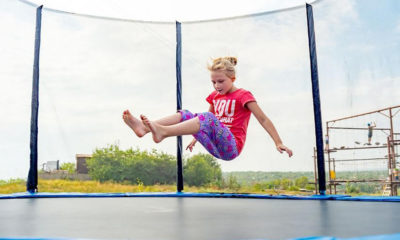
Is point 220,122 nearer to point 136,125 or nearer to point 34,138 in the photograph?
point 136,125

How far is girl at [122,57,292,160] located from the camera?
176 cm

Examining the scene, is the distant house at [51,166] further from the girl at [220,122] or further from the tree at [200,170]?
the girl at [220,122]

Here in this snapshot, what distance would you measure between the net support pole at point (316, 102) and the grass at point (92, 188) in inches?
6.7

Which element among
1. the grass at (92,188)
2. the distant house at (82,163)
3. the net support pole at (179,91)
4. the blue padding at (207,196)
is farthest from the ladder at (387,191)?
the distant house at (82,163)

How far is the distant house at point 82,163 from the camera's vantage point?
3.05 m

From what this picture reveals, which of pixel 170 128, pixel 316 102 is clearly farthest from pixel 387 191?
pixel 170 128

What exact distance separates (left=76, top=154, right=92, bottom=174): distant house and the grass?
0.09m

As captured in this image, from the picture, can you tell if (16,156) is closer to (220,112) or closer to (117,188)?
(117,188)

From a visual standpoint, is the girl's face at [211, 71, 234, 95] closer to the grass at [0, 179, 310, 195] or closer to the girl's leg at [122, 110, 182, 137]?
the girl's leg at [122, 110, 182, 137]

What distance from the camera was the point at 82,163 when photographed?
3.09 meters

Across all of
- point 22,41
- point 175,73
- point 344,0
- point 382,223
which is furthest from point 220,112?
point 22,41

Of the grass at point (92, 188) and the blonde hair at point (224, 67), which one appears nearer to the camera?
the blonde hair at point (224, 67)

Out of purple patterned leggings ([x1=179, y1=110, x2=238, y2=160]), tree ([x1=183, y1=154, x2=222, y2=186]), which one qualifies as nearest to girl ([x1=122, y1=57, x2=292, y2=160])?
purple patterned leggings ([x1=179, y1=110, x2=238, y2=160])

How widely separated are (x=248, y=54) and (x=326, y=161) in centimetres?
98
